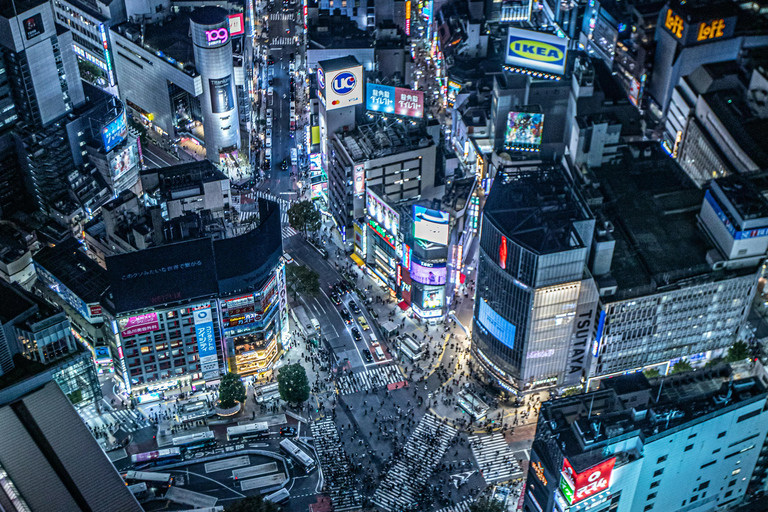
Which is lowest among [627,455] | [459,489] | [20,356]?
[459,489]

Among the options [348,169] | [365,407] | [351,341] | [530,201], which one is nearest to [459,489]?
[365,407]

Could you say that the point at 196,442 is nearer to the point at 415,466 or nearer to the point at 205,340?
the point at 205,340

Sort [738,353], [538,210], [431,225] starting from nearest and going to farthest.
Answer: [538,210] < [738,353] < [431,225]

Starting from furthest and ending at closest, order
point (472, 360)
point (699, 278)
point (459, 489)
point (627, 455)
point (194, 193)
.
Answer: point (194, 193) < point (472, 360) < point (699, 278) < point (459, 489) < point (627, 455)

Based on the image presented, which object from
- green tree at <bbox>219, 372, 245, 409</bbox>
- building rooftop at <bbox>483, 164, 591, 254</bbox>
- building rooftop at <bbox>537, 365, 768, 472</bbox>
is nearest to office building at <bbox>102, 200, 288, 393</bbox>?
green tree at <bbox>219, 372, 245, 409</bbox>

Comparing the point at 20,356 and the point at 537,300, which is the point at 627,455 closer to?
the point at 537,300

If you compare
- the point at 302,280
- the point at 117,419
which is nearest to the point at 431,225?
the point at 302,280

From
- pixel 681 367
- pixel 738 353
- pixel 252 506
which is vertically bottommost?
pixel 252 506
